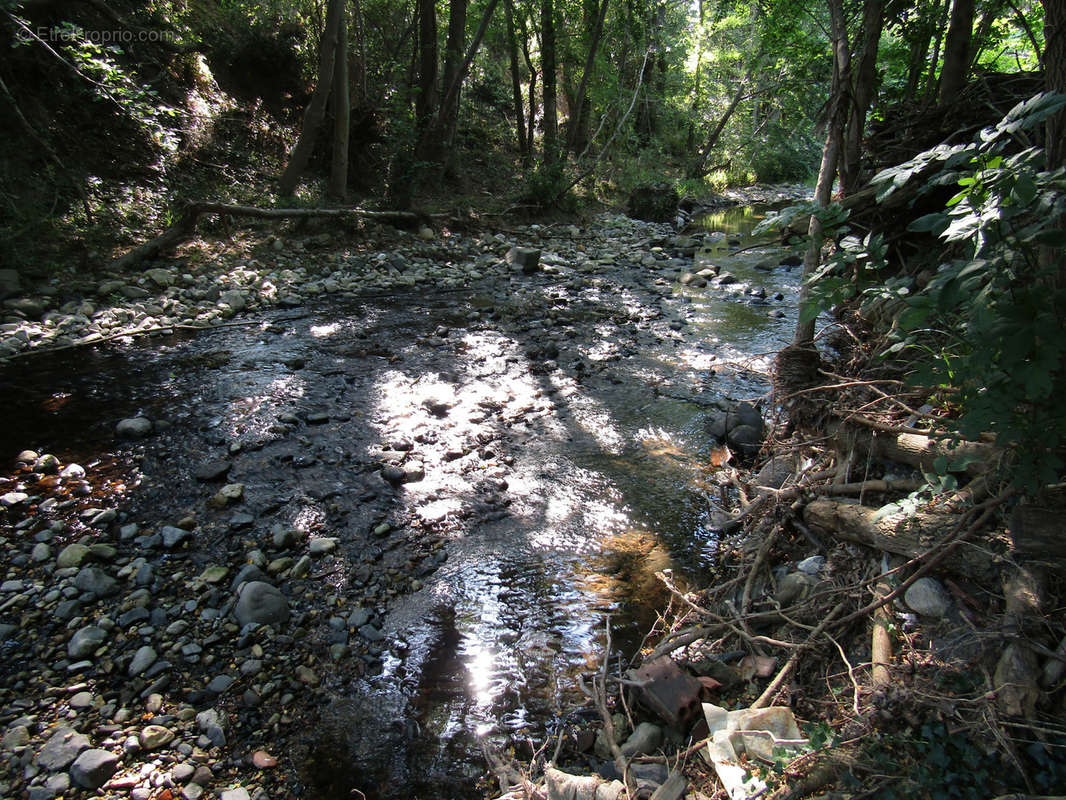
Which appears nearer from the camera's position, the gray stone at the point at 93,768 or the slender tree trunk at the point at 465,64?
the gray stone at the point at 93,768

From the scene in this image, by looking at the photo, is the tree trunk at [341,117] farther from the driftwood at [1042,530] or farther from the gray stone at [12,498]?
the driftwood at [1042,530]

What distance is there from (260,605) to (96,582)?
1012 millimetres

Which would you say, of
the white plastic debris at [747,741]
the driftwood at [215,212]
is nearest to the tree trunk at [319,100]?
the driftwood at [215,212]

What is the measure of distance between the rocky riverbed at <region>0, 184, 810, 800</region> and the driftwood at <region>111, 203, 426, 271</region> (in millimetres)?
615

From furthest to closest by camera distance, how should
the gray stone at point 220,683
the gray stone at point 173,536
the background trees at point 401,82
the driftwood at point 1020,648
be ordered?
1. the background trees at point 401,82
2. the gray stone at point 173,536
3. the gray stone at point 220,683
4. the driftwood at point 1020,648

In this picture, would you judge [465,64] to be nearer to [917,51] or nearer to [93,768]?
[917,51]

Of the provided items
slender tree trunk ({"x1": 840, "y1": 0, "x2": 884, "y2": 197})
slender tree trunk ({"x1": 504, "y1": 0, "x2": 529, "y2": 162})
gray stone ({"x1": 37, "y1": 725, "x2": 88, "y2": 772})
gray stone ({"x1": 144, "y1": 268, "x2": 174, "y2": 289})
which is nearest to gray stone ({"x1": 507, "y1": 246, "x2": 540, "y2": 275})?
gray stone ({"x1": 144, "y1": 268, "x2": 174, "y2": 289})

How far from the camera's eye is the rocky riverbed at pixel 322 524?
103 inches

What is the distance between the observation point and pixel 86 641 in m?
2.95

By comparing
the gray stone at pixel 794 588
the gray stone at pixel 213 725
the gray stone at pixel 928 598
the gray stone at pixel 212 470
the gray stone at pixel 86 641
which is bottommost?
the gray stone at pixel 213 725

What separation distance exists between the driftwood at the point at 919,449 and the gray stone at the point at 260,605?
3366 millimetres

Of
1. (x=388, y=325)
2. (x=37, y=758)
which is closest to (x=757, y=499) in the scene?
(x=37, y=758)

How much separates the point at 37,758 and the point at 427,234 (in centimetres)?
1108

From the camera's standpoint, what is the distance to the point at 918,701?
6.28 feet
